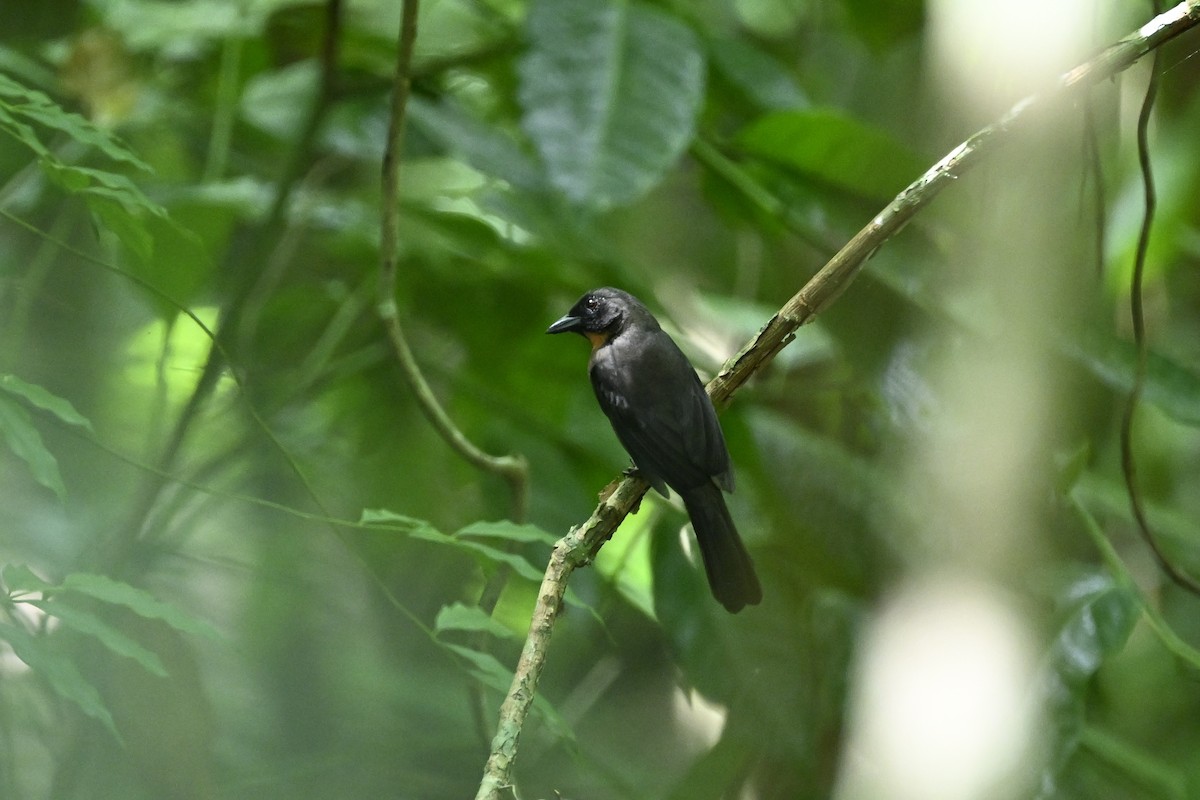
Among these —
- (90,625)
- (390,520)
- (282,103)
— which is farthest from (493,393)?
(90,625)

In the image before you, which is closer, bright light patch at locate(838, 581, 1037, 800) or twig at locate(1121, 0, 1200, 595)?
twig at locate(1121, 0, 1200, 595)

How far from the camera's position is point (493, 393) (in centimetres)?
165

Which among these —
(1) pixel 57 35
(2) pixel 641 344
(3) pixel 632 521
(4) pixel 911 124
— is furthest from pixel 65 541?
(4) pixel 911 124

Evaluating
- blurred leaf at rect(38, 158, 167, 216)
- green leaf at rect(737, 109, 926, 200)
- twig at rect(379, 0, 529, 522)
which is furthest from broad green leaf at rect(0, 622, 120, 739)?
green leaf at rect(737, 109, 926, 200)

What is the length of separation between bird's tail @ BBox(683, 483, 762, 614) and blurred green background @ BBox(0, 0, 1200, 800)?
0.71 feet

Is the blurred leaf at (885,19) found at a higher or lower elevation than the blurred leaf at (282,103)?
lower

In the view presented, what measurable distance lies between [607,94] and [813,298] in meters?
0.77

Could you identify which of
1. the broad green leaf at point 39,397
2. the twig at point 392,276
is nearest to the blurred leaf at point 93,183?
the broad green leaf at point 39,397

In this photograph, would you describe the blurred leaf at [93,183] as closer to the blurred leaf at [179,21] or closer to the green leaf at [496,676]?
the green leaf at [496,676]

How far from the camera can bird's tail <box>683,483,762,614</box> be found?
1.15 meters

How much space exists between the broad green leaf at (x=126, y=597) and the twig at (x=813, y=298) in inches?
11.1

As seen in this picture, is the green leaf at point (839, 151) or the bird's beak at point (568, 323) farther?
the green leaf at point (839, 151)

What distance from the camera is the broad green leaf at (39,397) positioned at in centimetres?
86

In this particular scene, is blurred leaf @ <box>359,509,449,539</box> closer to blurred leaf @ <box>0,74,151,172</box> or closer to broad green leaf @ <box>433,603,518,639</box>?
broad green leaf @ <box>433,603,518,639</box>
